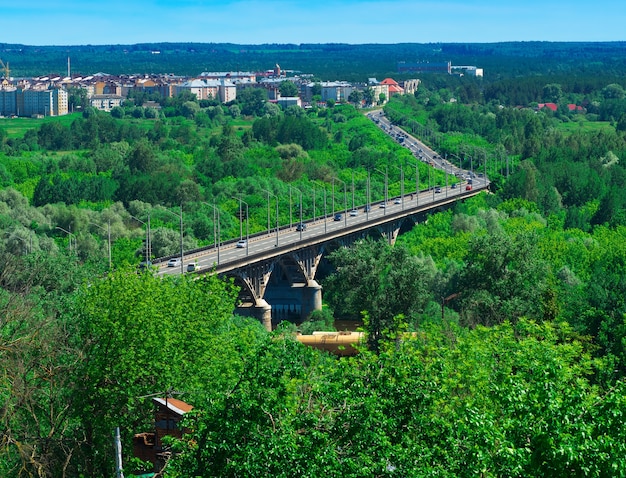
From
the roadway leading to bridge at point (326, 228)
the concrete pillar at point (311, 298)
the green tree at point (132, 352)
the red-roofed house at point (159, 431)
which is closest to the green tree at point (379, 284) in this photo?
the roadway leading to bridge at point (326, 228)

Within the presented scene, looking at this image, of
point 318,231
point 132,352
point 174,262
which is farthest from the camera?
point 318,231

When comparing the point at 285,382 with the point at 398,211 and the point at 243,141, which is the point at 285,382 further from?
the point at 243,141

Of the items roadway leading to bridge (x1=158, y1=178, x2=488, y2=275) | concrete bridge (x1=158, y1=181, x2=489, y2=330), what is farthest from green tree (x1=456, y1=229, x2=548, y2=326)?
concrete bridge (x1=158, y1=181, x2=489, y2=330)

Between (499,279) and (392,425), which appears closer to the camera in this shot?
(392,425)

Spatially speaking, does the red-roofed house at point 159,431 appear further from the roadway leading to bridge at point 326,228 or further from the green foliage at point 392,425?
the roadway leading to bridge at point 326,228

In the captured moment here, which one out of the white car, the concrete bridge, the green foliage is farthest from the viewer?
the concrete bridge

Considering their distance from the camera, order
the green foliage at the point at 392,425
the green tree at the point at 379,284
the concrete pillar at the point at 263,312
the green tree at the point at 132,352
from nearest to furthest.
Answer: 1. the green foliage at the point at 392,425
2. the green tree at the point at 132,352
3. the green tree at the point at 379,284
4. the concrete pillar at the point at 263,312

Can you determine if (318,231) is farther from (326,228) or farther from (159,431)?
(159,431)

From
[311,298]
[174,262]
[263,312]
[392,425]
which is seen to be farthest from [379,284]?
[392,425]

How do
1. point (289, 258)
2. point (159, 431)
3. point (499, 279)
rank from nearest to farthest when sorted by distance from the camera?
point (159, 431) < point (499, 279) < point (289, 258)

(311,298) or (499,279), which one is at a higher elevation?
(499,279)

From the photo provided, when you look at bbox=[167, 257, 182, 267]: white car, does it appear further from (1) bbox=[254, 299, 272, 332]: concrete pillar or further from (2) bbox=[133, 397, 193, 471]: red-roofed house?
(2) bbox=[133, 397, 193, 471]: red-roofed house

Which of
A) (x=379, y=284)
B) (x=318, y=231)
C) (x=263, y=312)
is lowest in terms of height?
(x=263, y=312)
